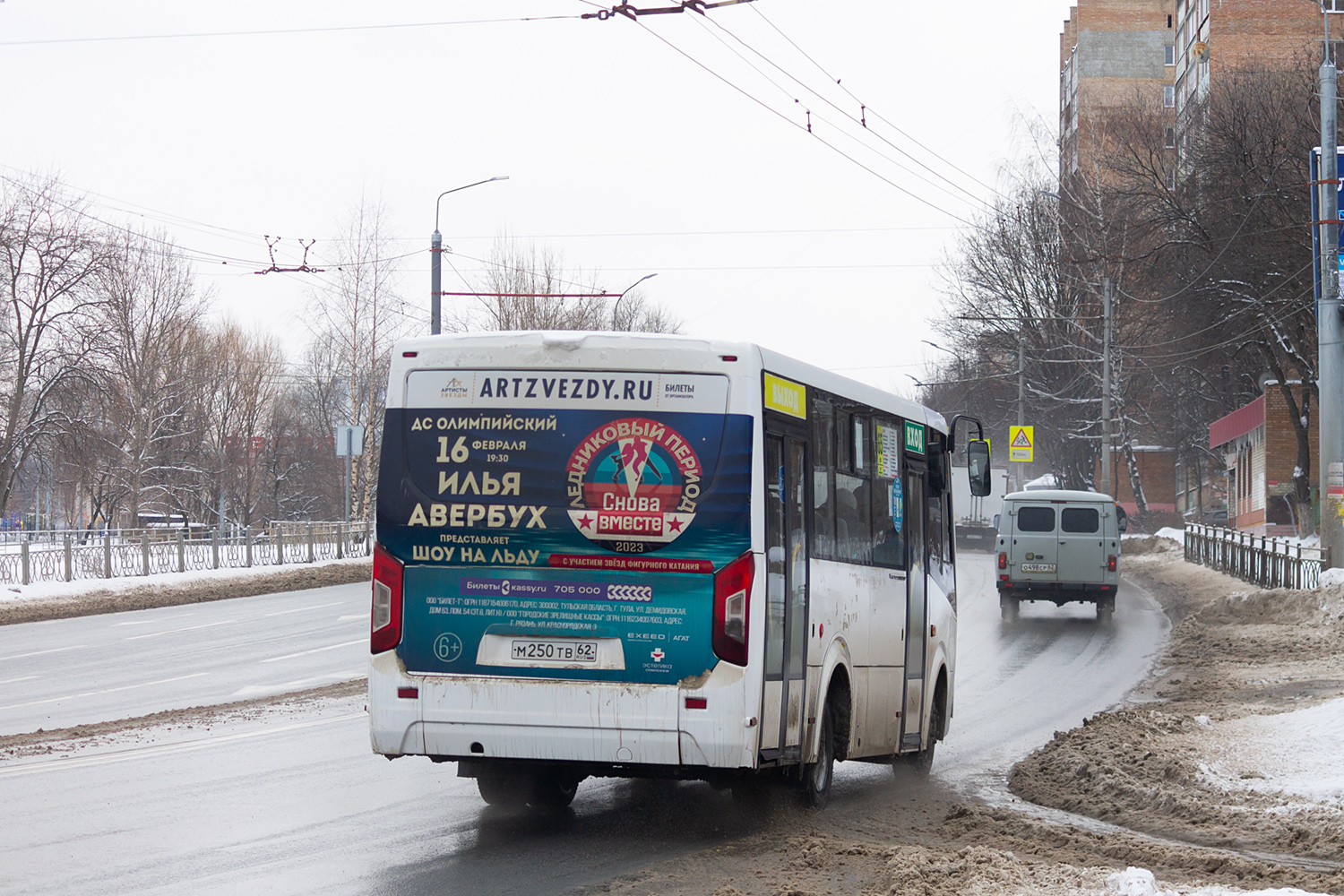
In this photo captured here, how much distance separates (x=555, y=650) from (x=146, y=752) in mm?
4411

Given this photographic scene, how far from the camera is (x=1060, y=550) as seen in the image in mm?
25469

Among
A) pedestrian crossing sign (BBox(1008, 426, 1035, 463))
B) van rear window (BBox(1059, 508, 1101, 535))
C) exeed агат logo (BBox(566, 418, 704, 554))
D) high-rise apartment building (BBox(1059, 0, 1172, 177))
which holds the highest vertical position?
high-rise apartment building (BBox(1059, 0, 1172, 177))

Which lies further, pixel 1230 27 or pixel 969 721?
pixel 1230 27

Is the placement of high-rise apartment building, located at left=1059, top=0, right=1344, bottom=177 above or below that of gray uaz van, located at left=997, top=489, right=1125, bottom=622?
above

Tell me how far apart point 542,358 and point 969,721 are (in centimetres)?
739

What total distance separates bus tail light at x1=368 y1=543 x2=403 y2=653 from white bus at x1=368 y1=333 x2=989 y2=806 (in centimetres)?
Result: 1

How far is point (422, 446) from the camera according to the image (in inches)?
307

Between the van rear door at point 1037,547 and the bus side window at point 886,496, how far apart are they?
1591 cm

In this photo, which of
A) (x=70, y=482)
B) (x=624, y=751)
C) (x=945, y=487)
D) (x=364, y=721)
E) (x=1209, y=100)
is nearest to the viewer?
(x=624, y=751)

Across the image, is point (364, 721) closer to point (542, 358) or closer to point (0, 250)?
point (542, 358)

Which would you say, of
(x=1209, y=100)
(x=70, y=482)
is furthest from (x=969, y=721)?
(x=70, y=482)

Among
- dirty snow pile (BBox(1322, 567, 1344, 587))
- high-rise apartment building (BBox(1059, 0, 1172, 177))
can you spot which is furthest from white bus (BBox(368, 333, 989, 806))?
high-rise apartment building (BBox(1059, 0, 1172, 177))

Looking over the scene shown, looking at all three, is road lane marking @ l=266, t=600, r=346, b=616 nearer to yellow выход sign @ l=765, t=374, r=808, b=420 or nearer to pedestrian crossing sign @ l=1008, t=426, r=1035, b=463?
yellow выход sign @ l=765, t=374, r=808, b=420

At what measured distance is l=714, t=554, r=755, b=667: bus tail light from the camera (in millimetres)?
7297
